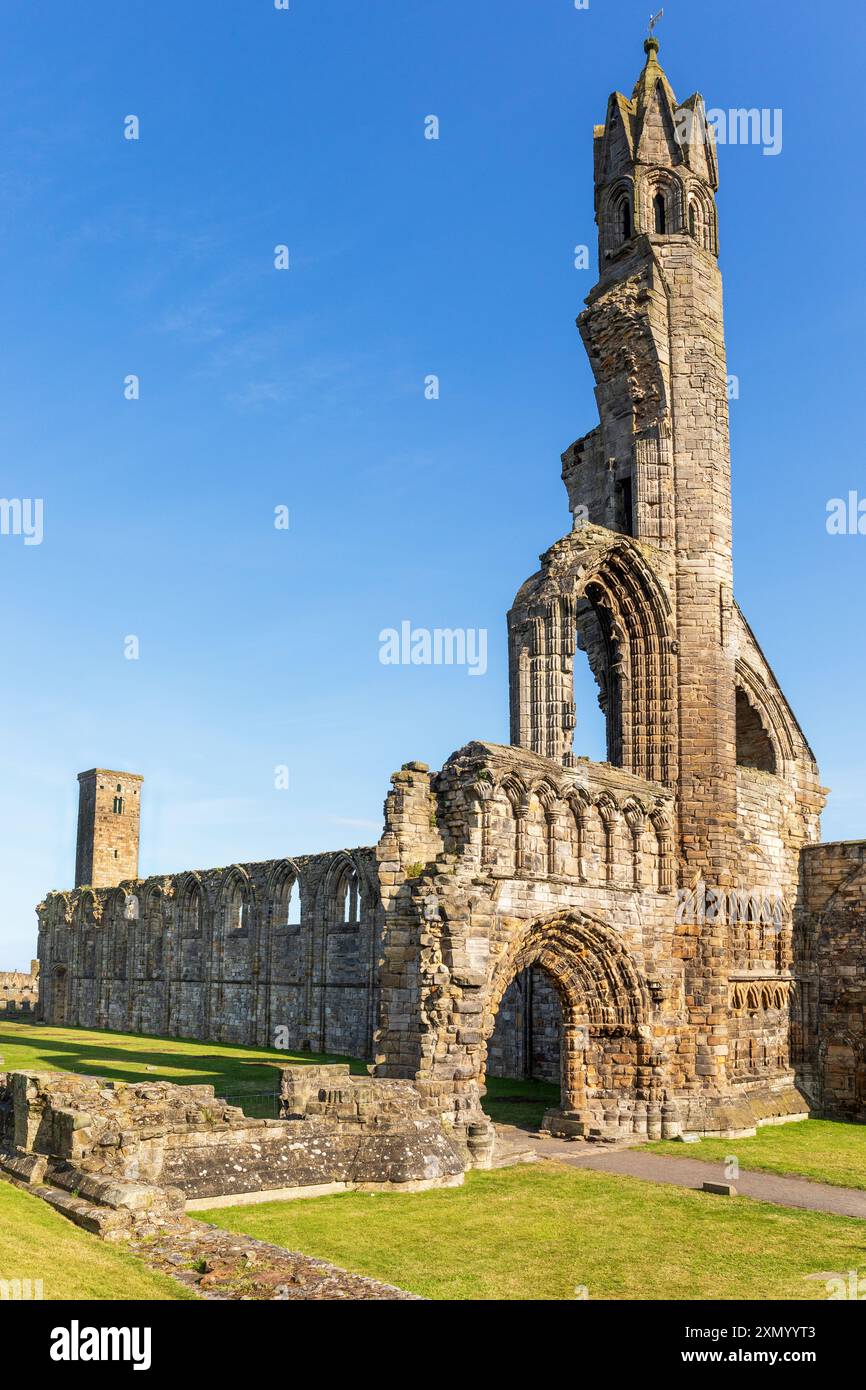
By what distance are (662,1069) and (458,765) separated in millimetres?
6981

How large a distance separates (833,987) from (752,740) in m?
5.58

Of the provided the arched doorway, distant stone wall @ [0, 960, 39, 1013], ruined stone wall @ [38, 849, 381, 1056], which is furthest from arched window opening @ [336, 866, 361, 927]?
distant stone wall @ [0, 960, 39, 1013]

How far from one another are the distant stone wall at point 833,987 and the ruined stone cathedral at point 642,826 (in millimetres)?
46

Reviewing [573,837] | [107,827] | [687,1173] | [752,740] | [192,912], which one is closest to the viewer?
[687,1173]

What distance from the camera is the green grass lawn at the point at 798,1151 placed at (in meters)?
17.0

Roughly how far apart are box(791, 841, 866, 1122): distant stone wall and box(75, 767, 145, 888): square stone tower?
40286 millimetres

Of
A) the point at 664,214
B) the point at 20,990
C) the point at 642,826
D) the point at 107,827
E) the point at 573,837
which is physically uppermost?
the point at 664,214

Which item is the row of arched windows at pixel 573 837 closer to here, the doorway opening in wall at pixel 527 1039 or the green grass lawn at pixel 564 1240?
the green grass lawn at pixel 564 1240

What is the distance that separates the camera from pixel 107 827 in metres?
58.1

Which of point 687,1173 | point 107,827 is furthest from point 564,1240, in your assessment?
point 107,827

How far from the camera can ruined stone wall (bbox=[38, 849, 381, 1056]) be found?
34719mm
